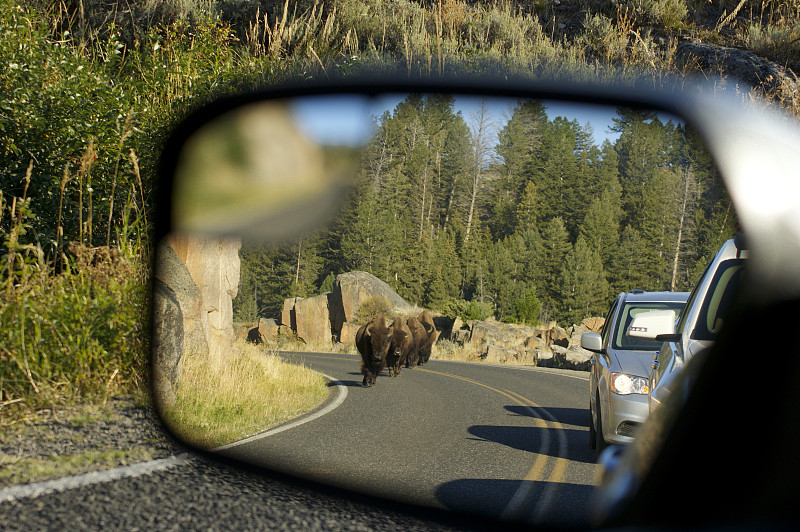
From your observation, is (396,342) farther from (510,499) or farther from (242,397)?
(242,397)

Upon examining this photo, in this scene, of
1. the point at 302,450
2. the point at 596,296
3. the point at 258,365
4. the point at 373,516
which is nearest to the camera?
the point at 596,296

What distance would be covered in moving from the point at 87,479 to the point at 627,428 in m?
3.02

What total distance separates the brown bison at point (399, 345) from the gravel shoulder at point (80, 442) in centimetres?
174

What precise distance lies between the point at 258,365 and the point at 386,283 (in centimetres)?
223

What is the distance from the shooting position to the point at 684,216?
2266mm

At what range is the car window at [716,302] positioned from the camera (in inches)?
74.0

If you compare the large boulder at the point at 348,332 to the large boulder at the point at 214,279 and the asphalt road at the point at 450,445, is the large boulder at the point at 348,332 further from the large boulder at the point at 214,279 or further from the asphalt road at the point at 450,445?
the large boulder at the point at 214,279

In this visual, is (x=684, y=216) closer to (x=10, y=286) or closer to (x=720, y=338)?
(x=720, y=338)

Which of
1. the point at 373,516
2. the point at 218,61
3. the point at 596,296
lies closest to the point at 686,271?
the point at 596,296

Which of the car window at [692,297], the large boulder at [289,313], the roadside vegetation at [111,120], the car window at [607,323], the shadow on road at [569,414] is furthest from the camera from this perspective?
the roadside vegetation at [111,120]

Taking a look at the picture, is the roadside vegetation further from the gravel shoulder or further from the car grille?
the car grille

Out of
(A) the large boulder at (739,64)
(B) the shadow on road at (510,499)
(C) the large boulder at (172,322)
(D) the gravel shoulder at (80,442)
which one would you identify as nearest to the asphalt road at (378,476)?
(B) the shadow on road at (510,499)

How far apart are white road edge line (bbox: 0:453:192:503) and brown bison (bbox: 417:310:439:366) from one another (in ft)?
6.15

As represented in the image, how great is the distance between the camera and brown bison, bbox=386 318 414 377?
3250 mm
